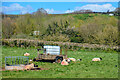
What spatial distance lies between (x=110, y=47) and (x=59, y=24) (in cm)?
1288

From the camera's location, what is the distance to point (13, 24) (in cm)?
3881

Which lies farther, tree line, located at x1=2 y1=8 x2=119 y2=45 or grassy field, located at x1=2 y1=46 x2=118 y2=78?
tree line, located at x1=2 y1=8 x2=119 y2=45

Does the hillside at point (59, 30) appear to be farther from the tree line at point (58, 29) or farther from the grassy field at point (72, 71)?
the grassy field at point (72, 71)

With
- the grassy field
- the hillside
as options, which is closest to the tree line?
the hillside

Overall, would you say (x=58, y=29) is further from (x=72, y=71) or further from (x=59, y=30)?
(x=72, y=71)

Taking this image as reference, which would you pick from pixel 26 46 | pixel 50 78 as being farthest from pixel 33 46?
pixel 50 78

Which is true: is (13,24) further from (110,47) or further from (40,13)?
(110,47)

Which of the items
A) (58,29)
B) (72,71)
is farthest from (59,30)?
(72,71)

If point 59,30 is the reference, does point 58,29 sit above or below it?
above

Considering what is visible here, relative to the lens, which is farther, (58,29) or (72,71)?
(58,29)

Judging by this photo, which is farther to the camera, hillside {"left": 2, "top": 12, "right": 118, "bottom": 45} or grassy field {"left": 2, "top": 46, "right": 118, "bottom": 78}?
hillside {"left": 2, "top": 12, "right": 118, "bottom": 45}

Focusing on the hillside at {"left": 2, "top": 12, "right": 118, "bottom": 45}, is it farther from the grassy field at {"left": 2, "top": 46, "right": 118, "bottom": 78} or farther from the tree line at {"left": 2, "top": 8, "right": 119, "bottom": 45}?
the grassy field at {"left": 2, "top": 46, "right": 118, "bottom": 78}

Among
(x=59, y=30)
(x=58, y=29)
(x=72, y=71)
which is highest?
(x=58, y=29)

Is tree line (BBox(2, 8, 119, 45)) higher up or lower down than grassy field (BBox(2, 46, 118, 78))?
higher up
